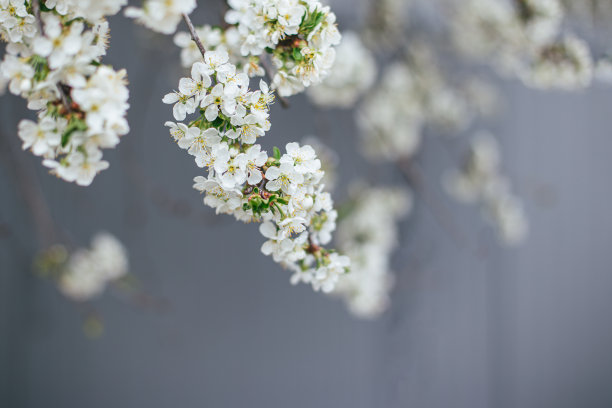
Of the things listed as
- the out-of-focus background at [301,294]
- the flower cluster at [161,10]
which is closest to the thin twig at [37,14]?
the flower cluster at [161,10]

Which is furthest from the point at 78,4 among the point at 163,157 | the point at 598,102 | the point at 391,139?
the point at 598,102

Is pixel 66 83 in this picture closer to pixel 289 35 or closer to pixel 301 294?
pixel 289 35

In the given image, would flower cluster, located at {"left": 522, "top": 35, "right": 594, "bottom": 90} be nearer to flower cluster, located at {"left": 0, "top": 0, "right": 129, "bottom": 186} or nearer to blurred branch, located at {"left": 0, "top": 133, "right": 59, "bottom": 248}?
flower cluster, located at {"left": 0, "top": 0, "right": 129, "bottom": 186}

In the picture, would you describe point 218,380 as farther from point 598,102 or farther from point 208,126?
point 598,102

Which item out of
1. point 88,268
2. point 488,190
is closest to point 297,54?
point 88,268

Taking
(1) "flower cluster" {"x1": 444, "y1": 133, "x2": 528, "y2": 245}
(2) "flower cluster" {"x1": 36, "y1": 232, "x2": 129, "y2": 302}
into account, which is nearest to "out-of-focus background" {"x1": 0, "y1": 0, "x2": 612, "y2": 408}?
(2) "flower cluster" {"x1": 36, "y1": 232, "x2": 129, "y2": 302}
